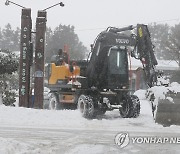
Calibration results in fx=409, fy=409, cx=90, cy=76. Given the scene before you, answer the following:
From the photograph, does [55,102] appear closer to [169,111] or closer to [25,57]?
[25,57]

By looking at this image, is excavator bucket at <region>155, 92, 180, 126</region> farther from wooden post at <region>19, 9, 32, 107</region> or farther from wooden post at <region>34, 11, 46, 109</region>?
wooden post at <region>19, 9, 32, 107</region>

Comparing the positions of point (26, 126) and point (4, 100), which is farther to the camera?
point (4, 100)

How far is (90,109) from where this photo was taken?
1575cm

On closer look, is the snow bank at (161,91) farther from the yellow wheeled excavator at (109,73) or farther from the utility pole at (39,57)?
the utility pole at (39,57)

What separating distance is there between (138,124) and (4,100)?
8.80m

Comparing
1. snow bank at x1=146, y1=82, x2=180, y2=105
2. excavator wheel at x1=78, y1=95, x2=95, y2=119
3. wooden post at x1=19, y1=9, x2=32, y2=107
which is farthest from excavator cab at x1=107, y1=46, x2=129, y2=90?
wooden post at x1=19, y1=9, x2=32, y2=107

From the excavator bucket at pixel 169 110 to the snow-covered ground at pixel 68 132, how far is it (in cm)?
36

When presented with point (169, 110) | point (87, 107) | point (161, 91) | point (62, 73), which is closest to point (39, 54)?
point (62, 73)

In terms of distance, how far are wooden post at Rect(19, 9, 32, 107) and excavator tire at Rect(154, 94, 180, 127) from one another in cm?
767

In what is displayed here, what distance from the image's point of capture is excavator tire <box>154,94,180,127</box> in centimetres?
1388

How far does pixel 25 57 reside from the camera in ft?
63.5

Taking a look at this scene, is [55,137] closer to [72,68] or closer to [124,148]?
[124,148]

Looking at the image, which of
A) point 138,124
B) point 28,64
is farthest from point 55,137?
point 28,64

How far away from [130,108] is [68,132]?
15.7 ft
